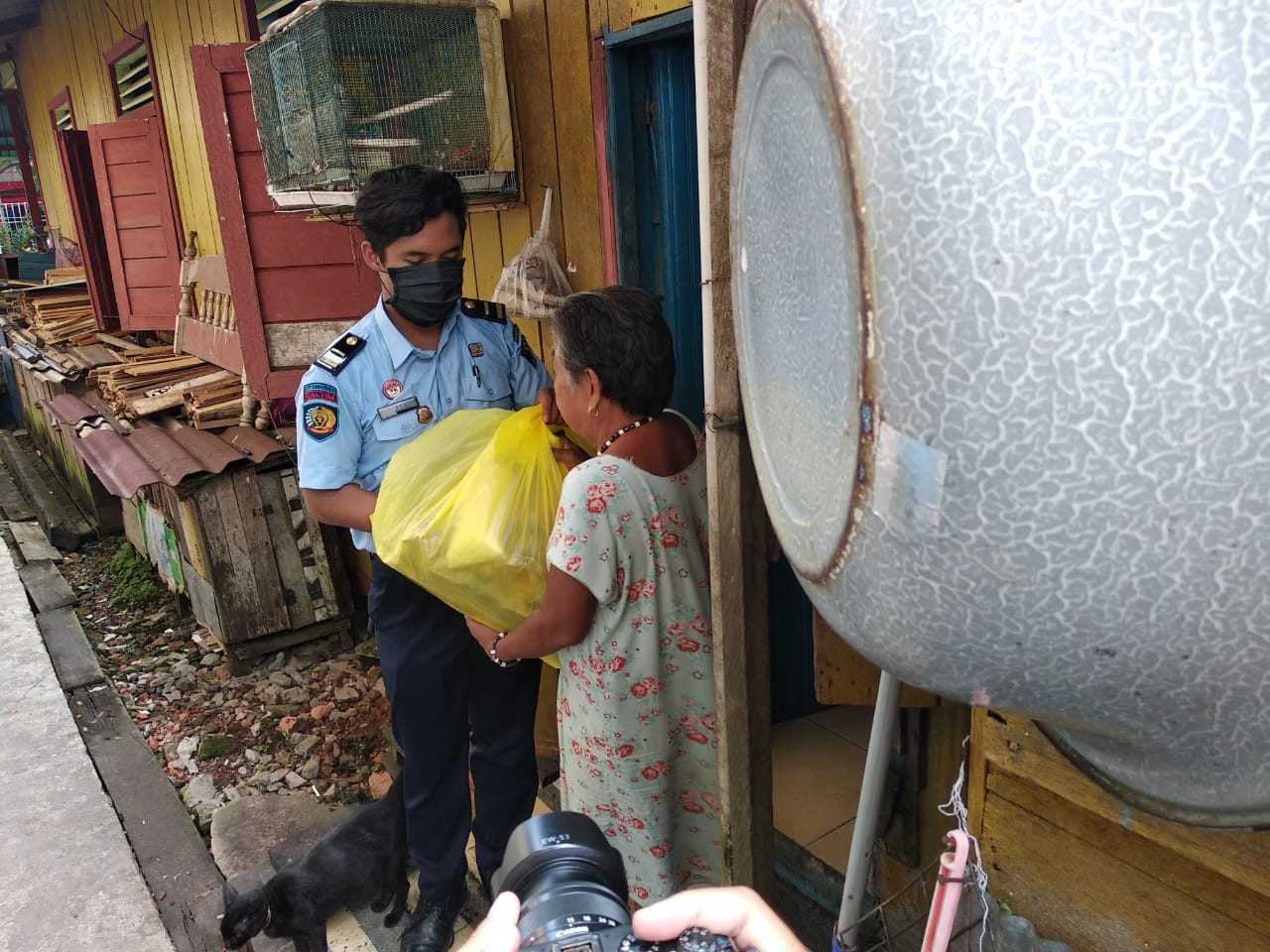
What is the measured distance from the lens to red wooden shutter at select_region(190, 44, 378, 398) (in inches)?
160

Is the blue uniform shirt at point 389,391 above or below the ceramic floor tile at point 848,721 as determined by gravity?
above

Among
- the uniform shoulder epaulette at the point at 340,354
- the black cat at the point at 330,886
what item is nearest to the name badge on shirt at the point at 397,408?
the uniform shoulder epaulette at the point at 340,354

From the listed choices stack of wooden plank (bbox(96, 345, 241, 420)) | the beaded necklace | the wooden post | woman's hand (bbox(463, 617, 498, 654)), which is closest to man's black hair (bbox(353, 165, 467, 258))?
the beaded necklace

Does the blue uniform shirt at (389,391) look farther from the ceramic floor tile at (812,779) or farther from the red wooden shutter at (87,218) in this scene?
the red wooden shutter at (87,218)

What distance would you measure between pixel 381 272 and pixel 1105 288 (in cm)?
231

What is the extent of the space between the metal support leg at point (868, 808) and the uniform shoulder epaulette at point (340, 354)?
1.67m

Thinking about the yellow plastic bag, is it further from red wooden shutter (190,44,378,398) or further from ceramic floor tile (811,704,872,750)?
red wooden shutter (190,44,378,398)

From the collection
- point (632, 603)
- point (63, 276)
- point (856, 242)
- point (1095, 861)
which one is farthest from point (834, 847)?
point (63, 276)

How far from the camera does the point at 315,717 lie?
479cm

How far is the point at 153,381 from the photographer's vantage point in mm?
6242

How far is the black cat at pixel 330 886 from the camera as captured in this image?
2812 millimetres

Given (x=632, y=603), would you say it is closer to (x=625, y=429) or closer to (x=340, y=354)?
(x=625, y=429)

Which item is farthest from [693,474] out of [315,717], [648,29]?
[315,717]

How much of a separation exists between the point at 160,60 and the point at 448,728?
6.95 meters
